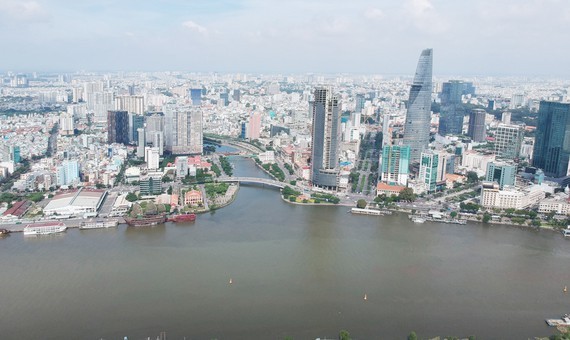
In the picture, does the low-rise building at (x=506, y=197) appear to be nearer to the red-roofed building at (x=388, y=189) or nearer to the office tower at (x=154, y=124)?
the red-roofed building at (x=388, y=189)

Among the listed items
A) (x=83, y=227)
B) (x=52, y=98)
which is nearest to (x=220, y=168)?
(x=83, y=227)

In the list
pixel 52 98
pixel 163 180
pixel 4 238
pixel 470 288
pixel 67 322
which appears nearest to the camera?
pixel 67 322

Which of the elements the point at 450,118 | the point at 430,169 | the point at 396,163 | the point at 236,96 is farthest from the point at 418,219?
the point at 236,96

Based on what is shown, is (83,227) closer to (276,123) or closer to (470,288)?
(470,288)

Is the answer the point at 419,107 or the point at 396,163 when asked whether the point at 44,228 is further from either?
the point at 419,107

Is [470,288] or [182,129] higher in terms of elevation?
[182,129]

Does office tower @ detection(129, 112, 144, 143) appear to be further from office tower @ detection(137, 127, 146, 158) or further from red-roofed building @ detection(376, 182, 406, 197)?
red-roofed building @ detection(376, 182, 406, 197)

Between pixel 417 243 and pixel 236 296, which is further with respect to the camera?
pixel 417 243
